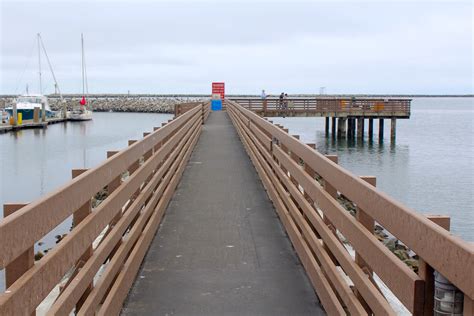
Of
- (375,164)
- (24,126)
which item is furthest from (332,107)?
(24,126)

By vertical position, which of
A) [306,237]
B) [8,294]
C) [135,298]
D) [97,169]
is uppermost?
[97,169]

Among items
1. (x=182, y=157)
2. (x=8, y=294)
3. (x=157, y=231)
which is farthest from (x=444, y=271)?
(x=182, y=157)

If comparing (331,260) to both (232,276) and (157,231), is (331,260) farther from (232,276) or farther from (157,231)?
(157,231)

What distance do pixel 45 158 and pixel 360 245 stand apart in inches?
1578

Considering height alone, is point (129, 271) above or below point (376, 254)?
below

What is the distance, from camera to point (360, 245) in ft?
12.1

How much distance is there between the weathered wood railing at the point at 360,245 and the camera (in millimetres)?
2406

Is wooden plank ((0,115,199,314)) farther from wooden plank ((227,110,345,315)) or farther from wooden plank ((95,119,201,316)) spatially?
wooden plank ((227,110,345,315))

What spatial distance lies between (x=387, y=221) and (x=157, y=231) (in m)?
4.52

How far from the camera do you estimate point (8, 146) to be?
159ft

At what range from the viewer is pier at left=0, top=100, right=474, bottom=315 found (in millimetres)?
2668

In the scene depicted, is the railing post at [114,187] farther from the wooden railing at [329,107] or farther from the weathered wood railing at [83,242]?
the wooden railing at [329,107]

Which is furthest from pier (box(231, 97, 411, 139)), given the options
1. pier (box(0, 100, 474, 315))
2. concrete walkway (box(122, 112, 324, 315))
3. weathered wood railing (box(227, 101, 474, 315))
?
weathered wood railing (box(227, 101, 474, 315))

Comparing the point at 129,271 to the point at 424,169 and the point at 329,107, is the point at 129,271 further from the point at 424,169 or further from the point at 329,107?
the point at 329,107
